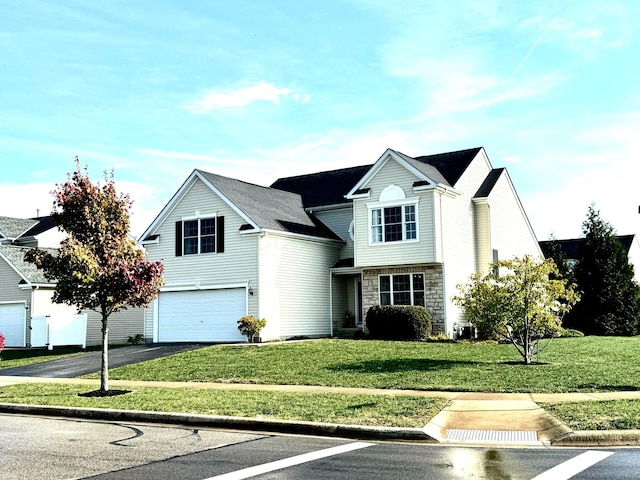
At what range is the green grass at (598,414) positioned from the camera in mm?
10336

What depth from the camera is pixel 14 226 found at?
139 ft

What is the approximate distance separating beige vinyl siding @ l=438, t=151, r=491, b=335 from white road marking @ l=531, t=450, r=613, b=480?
18.3 metres

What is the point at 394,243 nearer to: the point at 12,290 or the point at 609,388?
the point at 609,388

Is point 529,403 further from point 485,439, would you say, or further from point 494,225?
point 494,225

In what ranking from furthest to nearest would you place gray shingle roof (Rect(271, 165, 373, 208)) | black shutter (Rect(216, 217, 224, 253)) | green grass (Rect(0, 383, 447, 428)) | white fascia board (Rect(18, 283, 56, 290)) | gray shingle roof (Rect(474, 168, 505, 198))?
gray shingle roof (Rect(271, 165, 373, 208)) < white fascia board (Rect(18, 283, 56, 290)) < gray shingle roof (Rect(474, 168, 505, 198)) < black shutter (Rect(216, 217, 224, 253)) < green grass (Rect(0, 383, 447, 428))

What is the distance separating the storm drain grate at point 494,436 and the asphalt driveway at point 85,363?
1320 centimetres

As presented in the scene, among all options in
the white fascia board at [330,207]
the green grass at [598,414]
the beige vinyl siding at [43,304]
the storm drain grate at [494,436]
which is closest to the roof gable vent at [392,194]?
the white fascia board at [330,207]

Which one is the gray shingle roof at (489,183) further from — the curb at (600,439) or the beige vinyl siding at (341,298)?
the curb at (600,439)

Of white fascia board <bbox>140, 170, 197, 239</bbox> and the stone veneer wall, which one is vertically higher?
white fascia board <bbox>140, 170, 197, 239</bbox>

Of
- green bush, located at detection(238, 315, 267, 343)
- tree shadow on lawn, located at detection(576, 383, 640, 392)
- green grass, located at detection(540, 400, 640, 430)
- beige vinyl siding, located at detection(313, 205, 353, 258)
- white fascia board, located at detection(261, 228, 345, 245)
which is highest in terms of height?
beige vinyl siding, located at detection(313, 205, 353, 258)

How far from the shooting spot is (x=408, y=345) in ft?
75.3

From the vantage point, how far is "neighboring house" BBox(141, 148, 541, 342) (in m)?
27.6

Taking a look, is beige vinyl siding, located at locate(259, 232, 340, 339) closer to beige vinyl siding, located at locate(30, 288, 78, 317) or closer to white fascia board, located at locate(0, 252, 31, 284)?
beige vinyl siding, located at locate(30, 288, 78, 317)

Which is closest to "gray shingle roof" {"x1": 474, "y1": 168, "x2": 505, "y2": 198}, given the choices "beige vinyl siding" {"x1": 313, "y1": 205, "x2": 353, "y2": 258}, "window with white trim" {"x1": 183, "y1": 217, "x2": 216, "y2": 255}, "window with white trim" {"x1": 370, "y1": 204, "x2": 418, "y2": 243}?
"window with white trim" {"x1": 370, "y1": 204, "x2": 418, "y2": 243}
